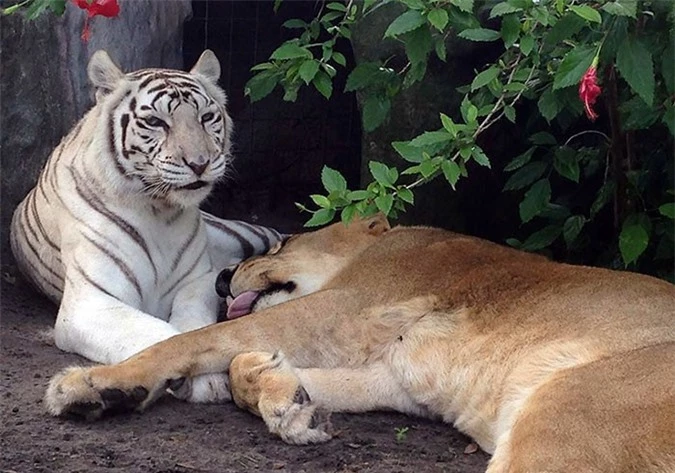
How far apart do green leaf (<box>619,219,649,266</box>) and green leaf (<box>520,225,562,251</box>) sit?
1.09 feet

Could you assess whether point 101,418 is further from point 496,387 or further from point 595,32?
point 595,32

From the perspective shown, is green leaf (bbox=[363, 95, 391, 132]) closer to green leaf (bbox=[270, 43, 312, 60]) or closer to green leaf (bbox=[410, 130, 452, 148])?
green leaf (bbox=[270, 43, 312, 60])

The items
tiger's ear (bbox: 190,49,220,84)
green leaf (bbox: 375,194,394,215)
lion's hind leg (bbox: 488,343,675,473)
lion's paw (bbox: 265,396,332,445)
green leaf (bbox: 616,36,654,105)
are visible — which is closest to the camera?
lion's hind leg (bbox: 488,343,675,473)

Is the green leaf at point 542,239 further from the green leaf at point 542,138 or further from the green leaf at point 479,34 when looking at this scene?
the green leaf at point 479,34

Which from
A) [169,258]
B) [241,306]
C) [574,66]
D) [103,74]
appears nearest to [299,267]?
[241,306]

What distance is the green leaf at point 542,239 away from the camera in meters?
4.20

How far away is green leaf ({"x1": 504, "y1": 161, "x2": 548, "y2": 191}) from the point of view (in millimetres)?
4238

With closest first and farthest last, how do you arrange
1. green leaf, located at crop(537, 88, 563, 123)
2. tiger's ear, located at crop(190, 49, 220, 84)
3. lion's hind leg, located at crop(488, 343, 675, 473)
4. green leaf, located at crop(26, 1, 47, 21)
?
lion's hind leg, located at crop(488, 343, 675, 473)
green leaf, located at crop(26, 1, 47, 21)
green leaf, located at crop(537, 88, 563, 123)
tiger's ear, located at crop(190, 49, 220, 84)

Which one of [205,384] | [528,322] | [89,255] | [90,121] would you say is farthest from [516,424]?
[90,121]

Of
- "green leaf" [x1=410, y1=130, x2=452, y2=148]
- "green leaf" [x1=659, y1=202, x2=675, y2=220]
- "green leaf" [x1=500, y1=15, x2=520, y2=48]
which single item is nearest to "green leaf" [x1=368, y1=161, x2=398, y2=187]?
"green leaf" [x1=410, y1=130, x2=452, y2=148]

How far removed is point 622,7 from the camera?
112 inches

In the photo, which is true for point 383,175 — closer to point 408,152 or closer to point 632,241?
point 408,152

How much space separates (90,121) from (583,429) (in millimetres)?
2454

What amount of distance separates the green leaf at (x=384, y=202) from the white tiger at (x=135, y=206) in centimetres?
95
